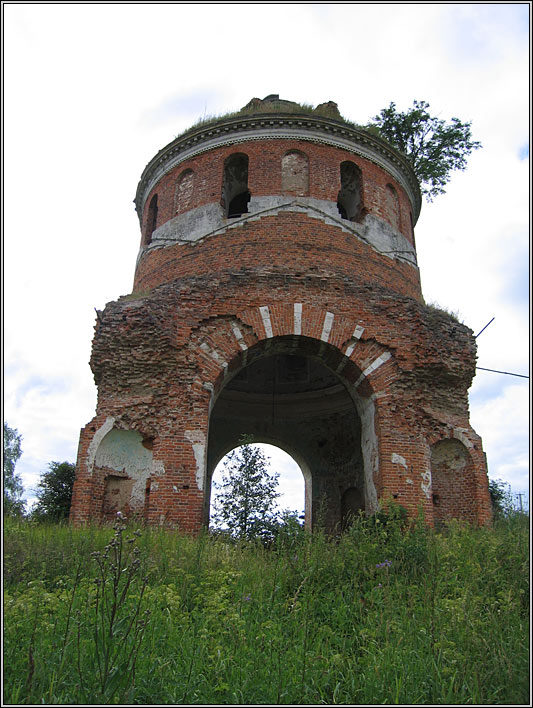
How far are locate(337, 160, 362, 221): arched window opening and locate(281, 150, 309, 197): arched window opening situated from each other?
1.25 metres

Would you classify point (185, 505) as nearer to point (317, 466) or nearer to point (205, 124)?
point (317, 466)

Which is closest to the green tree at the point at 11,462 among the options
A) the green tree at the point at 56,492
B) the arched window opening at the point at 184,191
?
the green tree at the point at 56,492

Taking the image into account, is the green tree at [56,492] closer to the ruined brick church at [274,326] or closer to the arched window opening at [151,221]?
the ruined brick church at [274,326]

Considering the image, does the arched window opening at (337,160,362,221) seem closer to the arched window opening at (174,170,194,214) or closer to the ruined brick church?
the ruined brick church

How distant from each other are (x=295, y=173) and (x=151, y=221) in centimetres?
440

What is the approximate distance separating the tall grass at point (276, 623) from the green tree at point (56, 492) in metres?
4.58

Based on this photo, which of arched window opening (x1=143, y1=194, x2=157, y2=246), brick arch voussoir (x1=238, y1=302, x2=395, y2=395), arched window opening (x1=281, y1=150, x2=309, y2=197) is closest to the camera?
brick arch voussoir (x1=238, y1=302, x2=395, y2=395)

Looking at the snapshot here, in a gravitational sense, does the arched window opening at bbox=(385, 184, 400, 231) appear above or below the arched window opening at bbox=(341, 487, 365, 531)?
above

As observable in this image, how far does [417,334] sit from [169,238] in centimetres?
656

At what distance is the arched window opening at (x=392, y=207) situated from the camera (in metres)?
14.4

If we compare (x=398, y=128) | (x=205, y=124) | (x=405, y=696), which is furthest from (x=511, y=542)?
(x=398, y=128)

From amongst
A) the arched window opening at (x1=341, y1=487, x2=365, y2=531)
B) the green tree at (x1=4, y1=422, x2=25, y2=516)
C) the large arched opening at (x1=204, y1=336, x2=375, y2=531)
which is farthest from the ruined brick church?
the green tree at (x1=4, y1=422, x2=25, y2=516)

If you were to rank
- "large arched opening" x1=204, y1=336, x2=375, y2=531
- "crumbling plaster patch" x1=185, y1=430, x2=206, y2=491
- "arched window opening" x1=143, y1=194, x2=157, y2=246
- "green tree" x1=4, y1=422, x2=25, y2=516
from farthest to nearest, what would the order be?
1. "green tree" x1=4, y1=422, x2=25, y2=516
2. "large arched opening" x1=204, y1=336, x2=375, y2=531
3. "arched window opening" x1=143, y1=194, x2=157, y2=246
4. "crumbling plaster patch" x1=185, y1=430, x2=206, y2=491

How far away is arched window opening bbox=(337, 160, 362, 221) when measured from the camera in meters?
14.4
